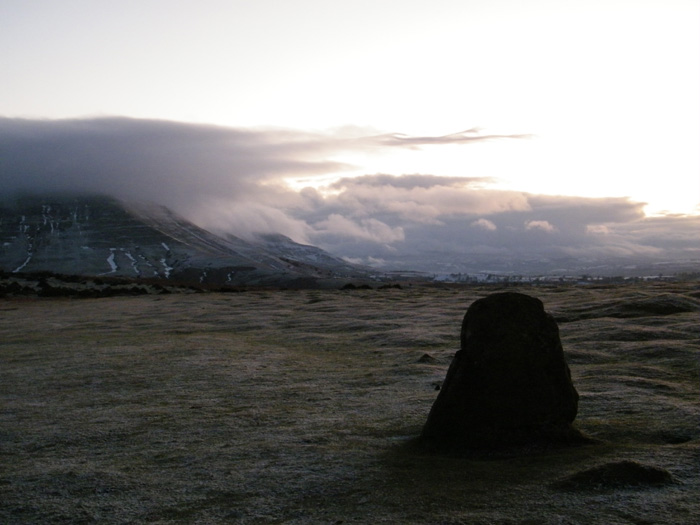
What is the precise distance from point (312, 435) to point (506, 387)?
343 cm

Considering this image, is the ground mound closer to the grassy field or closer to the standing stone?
the grassy field

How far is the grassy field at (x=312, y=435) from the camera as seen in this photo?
7586mm

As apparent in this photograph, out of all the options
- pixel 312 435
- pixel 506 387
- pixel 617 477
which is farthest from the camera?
pixel 312 435

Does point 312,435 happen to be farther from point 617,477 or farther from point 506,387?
point 617,477

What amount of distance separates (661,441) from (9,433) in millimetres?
11290

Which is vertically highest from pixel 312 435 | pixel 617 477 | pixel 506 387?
pixel 506 387

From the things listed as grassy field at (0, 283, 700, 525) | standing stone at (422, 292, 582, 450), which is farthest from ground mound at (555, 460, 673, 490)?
standing stone at (422, 292, 582, 450)

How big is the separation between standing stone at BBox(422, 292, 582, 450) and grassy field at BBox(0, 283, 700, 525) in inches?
19.1

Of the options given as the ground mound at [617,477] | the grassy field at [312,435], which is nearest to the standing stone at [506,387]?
the grassy field at [312,435]

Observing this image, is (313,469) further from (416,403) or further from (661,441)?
(661,441)

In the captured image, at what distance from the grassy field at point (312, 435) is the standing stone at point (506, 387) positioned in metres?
0.49

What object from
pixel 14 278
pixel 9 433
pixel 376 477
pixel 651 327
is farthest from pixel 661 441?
pixel 14 278

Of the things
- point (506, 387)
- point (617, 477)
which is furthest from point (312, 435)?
point (617, 477)

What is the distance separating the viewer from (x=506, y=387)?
9859 mm
